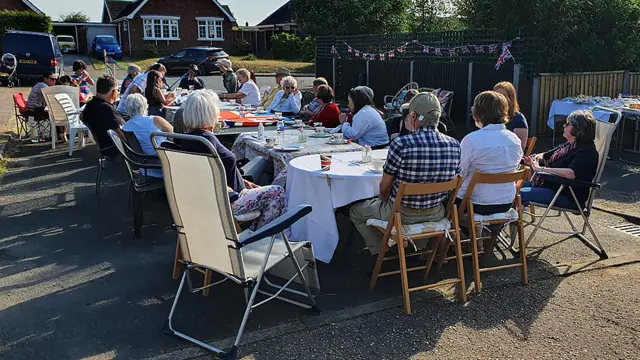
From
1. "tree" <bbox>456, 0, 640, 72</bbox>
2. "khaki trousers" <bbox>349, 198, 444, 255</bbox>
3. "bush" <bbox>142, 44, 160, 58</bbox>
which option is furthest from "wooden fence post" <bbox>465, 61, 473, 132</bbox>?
"bush" <bbox>142, 44, 160, 58</bbox>

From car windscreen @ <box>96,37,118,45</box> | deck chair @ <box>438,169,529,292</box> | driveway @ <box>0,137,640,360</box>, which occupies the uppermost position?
car windscreen @ <box>96,37,118,45</box>

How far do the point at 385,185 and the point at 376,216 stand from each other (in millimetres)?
250

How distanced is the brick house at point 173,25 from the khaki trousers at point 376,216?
122ft

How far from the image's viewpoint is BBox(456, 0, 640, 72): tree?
10.3 m

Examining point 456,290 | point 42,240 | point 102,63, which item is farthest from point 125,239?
point 102,63

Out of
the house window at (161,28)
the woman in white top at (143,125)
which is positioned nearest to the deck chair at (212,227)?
the woman in white top at (143,125)

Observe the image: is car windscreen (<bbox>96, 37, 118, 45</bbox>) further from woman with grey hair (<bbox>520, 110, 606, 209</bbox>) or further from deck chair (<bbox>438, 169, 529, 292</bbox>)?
deck chair (<bbox>438, 169, 529, 292</bbox>)

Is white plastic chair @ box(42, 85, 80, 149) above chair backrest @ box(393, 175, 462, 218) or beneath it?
above

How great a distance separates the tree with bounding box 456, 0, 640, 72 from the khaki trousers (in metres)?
7.34

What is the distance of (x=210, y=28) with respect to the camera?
135 ft

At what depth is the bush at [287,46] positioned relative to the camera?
33750mm

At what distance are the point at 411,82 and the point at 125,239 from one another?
946cm

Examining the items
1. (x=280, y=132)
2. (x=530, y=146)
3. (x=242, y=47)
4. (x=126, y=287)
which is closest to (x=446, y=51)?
(x=280, y=132)

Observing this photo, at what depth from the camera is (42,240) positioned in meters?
5.01
